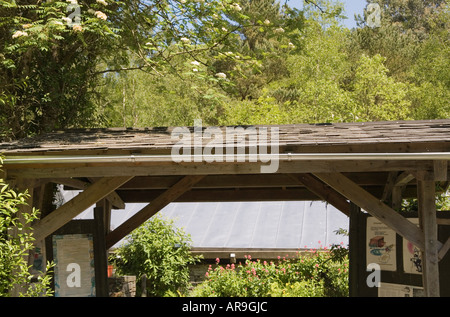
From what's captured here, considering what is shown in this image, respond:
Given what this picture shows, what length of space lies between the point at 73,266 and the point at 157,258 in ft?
8.60

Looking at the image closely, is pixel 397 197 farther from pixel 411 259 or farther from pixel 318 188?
pixel 318 188

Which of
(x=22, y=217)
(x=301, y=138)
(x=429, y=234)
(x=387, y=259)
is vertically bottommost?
(x=387, y=259)

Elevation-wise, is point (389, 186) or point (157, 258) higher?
point (389, 186)

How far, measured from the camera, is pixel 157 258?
988 cm

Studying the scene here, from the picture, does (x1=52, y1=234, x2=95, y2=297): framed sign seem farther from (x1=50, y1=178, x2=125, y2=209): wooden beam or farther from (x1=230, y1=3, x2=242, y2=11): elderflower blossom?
(x1=230, y1=3, x2=242, y2=11): elderflower blossom

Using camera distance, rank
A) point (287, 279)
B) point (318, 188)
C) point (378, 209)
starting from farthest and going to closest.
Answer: point (287, 279) < point (318, 188) < point (378, 209)

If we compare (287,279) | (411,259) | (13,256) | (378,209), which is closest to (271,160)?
(378,209)

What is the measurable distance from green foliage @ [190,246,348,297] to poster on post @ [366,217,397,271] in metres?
1.12

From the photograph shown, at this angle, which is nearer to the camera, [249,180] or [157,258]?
[249,180]

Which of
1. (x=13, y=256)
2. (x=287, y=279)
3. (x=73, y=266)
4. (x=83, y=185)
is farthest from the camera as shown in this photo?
(x=287, y=279)

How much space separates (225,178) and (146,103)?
17.8 meters

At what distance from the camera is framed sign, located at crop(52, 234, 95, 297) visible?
7387mm

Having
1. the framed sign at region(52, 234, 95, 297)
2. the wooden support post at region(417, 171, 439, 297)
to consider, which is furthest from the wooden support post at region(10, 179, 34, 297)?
Answer: the wooden support post at region(417, 171, 439, 297)

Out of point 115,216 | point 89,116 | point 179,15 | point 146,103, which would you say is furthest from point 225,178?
point 146,103
